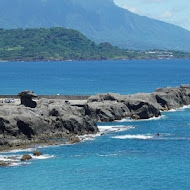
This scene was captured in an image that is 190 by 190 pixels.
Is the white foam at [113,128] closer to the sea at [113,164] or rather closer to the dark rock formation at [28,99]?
the sea at [113,164]

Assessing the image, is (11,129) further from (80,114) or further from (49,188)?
(49,188)

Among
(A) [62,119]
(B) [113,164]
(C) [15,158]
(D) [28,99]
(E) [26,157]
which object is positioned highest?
(D) [28,99]

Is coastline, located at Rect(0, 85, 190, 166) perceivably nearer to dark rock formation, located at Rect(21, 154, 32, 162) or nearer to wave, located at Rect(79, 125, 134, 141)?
wave, located at Rect(79, 125, 134, 141)

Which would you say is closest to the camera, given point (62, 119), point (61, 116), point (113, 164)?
point (113, 164)

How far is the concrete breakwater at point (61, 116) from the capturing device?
85250 mm

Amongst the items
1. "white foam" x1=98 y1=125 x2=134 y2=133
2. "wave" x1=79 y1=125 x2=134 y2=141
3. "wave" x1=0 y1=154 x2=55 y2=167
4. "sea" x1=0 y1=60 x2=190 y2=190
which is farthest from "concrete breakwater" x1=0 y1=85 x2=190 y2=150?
"wave" x1=0 y1=154 x2=55 y2=167

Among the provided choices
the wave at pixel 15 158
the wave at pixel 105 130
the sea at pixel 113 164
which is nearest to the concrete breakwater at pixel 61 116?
the wave at pixel 105 130

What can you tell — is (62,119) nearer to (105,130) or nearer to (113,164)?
(105,130)

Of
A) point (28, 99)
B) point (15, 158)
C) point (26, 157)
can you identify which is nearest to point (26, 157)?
point (26, 157)

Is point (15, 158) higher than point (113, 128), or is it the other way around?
point (113, 128)

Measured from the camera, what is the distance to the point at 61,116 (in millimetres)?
92875

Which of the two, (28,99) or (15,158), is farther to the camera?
(28,99)

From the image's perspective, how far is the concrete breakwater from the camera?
85.2m

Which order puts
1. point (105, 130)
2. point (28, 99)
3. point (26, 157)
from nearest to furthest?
point (26, 157), point (105, 130), point (28, 99)
